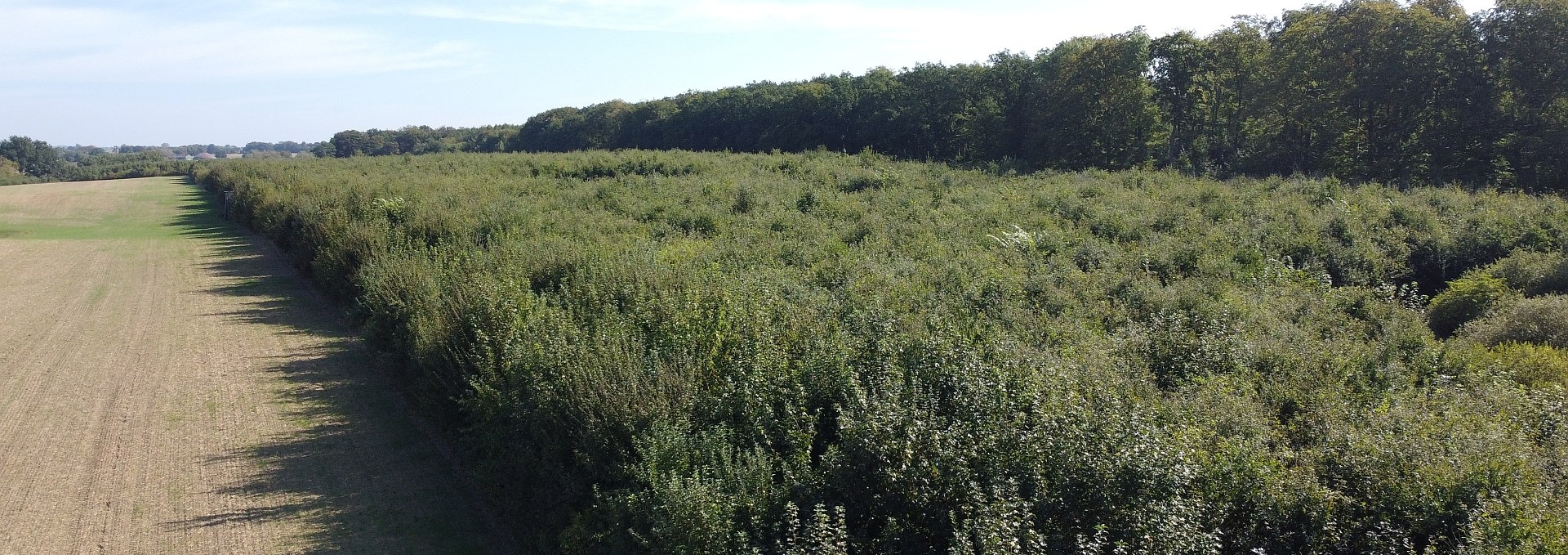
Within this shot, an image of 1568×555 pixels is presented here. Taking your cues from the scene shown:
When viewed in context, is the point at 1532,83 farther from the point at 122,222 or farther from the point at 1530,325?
the point at 122,222

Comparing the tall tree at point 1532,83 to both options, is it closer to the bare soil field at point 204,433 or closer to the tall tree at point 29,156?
the bare soil field at point 204,433

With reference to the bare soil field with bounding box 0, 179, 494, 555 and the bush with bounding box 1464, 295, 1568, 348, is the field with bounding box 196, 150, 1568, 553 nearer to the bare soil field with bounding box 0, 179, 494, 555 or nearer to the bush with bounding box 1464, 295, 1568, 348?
the bush with bounding box 1464, 295, 1568, 348

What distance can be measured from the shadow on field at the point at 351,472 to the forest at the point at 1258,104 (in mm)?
24531

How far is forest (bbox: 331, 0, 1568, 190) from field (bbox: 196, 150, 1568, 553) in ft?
32.7

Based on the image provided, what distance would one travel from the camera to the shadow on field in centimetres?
840

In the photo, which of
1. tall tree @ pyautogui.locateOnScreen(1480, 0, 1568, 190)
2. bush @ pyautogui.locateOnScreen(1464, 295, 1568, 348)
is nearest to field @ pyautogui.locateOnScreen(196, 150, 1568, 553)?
bush @ pyautogui.locateOnScreen(1464, 295, 1568, 348)

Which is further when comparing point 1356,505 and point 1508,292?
point 1508,292

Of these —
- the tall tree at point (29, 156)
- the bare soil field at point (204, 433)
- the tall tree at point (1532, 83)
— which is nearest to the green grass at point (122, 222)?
the bare soil field at point (204, 433)

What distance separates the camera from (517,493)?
7.88m

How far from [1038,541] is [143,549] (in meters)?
8.79

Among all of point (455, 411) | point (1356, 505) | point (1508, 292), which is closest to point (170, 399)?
point (455, 411)

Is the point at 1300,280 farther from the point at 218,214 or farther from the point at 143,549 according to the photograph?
the point at 218,214

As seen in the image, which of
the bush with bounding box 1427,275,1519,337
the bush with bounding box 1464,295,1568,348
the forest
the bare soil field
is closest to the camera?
the bare soil field

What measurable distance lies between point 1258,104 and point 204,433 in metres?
34.6
